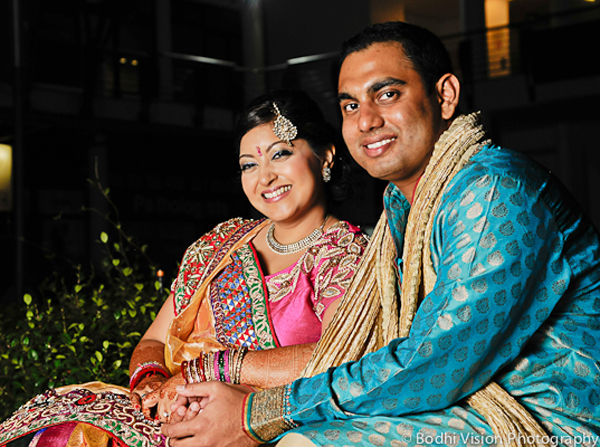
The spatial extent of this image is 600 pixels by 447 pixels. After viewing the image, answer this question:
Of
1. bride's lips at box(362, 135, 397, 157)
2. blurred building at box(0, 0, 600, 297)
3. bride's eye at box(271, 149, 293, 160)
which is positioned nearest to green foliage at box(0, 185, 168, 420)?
bride's eye at box(271, 149, 293, 160)

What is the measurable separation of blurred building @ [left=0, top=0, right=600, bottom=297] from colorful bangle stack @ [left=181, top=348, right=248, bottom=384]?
215 inches

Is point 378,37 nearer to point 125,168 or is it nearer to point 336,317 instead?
point 336,317

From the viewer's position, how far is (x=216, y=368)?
1673 mm

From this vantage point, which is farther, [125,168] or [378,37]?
[125,168]

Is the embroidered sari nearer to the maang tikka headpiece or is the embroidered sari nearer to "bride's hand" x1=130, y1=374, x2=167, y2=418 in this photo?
"bride's hand" x1=130, y1=374, x2=167, y2=418

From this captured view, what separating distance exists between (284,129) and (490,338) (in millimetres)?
1081

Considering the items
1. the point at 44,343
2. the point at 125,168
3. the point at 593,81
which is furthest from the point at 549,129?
the point at 44,343

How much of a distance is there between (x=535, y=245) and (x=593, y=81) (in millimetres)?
8035

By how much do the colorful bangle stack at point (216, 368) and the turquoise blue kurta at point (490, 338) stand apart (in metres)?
0.38

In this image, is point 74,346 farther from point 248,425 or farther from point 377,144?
point 377,144

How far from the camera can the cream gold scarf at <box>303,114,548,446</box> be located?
1199 millimetres

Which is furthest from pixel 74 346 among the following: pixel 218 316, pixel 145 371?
pixel 218 316

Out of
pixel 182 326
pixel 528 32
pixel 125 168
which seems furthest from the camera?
pixel 125 168

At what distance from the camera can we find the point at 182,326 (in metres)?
2.07
